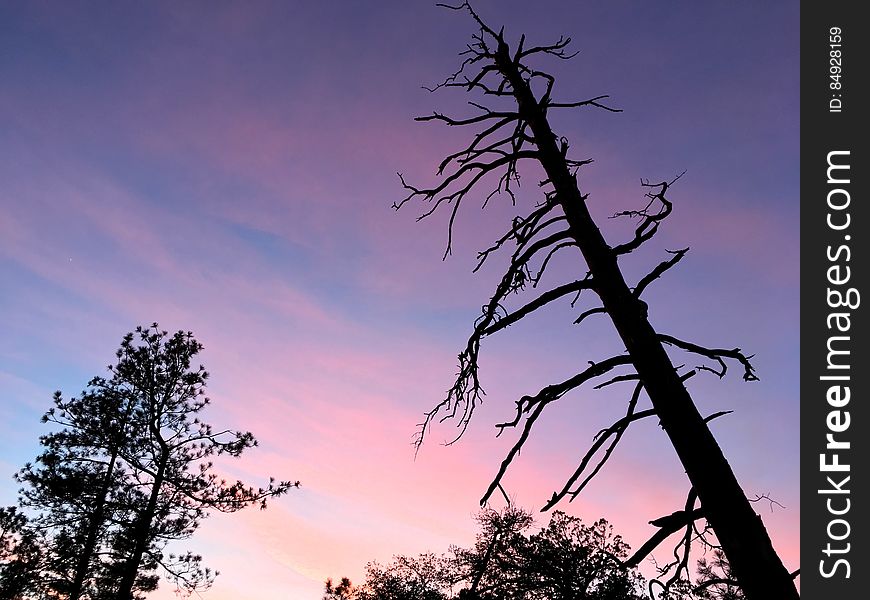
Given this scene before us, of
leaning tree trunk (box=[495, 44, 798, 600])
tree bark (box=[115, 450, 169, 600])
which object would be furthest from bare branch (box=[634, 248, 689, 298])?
tree bark (box=[115, 450, 169, 600])

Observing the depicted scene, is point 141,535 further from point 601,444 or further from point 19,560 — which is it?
point 601,444

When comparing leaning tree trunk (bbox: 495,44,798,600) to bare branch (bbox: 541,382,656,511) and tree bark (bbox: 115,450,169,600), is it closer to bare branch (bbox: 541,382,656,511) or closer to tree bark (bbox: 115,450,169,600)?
bare branch (bbox: 541,382,656,511)

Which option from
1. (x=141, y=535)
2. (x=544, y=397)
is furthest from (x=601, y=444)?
(x=141, y=535)

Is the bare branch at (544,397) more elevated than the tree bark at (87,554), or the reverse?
the bare branch at (544,397)

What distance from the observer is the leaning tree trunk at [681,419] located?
7.85 ft

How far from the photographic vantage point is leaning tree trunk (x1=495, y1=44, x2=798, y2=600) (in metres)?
2.39

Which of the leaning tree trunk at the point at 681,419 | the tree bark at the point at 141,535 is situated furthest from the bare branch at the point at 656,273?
the tree bark at the point at 141,535

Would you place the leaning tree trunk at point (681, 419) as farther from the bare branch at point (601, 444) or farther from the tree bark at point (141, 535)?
the tree bark at point (141, 535)

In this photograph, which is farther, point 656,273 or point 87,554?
point 87,554

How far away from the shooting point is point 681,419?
2805mm

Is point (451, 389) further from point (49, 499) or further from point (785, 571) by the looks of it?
point (49, 499)

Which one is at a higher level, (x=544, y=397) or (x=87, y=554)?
(x=544, y=397)

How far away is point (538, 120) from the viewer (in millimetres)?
4105
